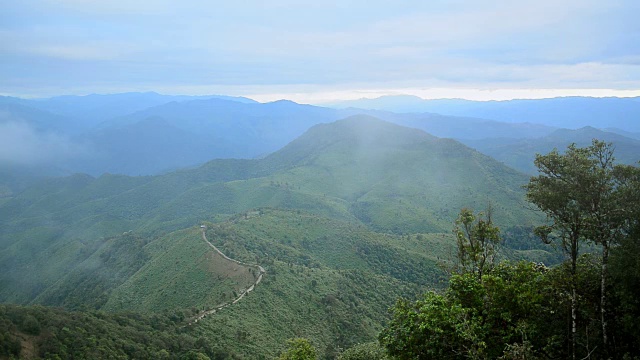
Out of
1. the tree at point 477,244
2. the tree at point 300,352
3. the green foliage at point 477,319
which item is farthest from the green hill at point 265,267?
the tree at point 300,352

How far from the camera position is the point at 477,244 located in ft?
68.7

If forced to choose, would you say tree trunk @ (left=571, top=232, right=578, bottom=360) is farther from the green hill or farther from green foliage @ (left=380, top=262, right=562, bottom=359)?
the green hill

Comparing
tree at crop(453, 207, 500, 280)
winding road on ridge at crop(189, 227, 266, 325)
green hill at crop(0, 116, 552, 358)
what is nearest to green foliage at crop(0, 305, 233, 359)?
green hill at crop(0, 116, 552, 358)

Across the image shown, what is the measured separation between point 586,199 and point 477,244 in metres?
6.02

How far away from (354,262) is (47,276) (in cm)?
9007

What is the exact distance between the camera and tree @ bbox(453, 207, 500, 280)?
67.4 ft

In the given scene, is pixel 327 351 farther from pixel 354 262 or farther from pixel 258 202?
pixel 258 202

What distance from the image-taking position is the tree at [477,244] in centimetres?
2053

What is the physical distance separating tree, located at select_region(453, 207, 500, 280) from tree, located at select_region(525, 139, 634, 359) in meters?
3.25

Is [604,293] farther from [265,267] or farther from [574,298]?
[265,267]

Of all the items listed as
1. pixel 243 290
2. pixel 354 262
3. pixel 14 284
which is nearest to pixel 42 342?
pixel 243 290

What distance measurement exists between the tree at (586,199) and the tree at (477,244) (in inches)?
128

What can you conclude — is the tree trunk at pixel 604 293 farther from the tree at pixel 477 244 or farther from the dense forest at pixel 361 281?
the tree at pixel 477 244

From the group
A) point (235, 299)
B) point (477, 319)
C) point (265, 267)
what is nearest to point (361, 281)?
point (265, 267)
